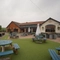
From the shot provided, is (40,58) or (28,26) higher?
(28,26)

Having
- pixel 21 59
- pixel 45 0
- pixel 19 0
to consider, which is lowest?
Answer: pixel 21 59

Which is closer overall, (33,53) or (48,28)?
(33,53)

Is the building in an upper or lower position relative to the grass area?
upper

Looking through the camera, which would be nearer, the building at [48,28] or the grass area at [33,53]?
the grass area at [33,53]

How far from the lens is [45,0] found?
11.8 m

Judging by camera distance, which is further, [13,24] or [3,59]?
[13,24]

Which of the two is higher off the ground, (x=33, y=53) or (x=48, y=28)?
(x=48, y=28)

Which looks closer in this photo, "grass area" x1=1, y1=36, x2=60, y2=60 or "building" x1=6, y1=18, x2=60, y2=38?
"grass area" x1=1, y1=36, x2=60, y2=60

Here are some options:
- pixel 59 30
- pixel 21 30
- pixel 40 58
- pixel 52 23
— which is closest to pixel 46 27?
pixel 52 23

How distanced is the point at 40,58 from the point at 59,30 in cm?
1683

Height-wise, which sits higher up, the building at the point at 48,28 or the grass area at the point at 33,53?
the building at the point at 48,28

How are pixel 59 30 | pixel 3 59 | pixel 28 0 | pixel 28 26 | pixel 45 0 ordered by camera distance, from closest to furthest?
1. pixel 3 59
2. pixel 28 0
3. pixel 45 0
4. pixel 59 30
5. pixel 28 26

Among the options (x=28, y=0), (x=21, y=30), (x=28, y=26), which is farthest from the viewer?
(x=21, y=30)

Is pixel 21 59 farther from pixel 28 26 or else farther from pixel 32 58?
pixel 28 26
